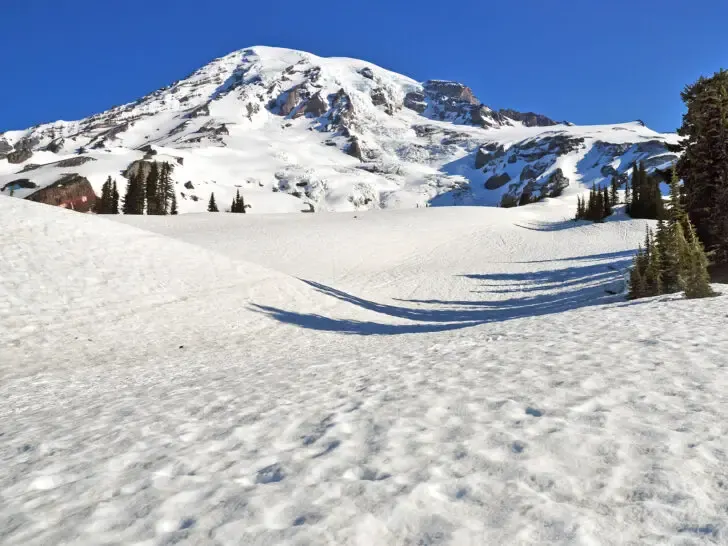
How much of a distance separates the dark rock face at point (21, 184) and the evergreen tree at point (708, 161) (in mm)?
154220

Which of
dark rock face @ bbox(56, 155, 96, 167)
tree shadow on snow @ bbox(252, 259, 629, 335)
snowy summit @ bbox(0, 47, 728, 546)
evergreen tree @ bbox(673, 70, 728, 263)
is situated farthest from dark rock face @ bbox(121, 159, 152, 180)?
evergreen tree @ bbox(673, 70, 728, 263)

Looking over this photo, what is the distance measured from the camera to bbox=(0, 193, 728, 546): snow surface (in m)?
3.42

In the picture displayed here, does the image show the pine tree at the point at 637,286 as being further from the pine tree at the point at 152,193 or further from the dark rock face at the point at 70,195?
the dark rock face at the point at 70,195

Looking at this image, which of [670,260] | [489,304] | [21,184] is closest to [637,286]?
[670,260]

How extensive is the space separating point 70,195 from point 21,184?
19817 millimetres

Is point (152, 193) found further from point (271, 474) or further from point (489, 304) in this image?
point (271, 474)

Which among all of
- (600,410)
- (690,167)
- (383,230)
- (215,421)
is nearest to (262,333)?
(215,421)

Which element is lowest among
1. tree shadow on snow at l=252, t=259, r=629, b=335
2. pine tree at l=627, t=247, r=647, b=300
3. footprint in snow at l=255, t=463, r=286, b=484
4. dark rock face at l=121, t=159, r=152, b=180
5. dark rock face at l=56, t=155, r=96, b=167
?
tree shadow on snow at l=252, t=259, r=629, b=335

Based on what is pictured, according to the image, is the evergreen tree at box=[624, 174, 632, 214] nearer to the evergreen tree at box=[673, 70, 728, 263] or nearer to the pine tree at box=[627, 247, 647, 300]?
the evergreen tree at box=[673, 70, 728, 263]

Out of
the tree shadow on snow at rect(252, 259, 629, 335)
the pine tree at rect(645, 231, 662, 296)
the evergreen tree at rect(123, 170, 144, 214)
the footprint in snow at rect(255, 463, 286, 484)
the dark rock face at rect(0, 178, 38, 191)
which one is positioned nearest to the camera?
the footprint in snow at rect(255, 463, 286, 484)

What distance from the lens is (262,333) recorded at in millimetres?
18547

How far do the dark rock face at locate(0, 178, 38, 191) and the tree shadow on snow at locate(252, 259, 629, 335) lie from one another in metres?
140

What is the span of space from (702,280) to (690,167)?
48.0 ft

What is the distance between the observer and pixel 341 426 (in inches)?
221
